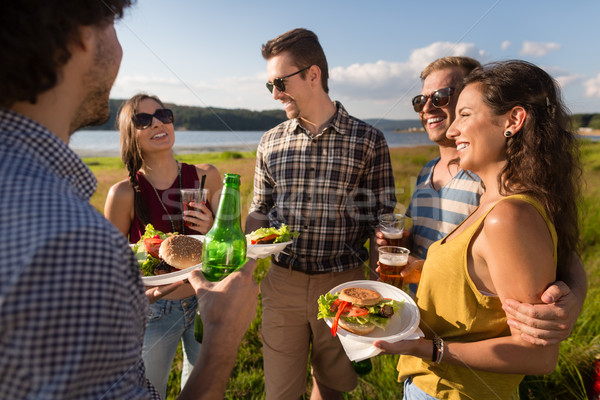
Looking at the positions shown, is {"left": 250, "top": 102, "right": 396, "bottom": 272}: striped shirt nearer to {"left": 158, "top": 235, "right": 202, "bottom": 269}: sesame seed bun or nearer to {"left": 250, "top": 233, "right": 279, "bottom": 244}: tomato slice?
{"left": 250, "top": 233, "right": 279, "bottom": 244}: tomato slice

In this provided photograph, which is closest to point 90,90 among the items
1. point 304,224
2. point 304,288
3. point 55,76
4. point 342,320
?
point 55,76

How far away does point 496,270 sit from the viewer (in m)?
1.60

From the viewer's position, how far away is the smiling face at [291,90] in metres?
3.42

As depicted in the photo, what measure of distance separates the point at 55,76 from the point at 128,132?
2.63 meters

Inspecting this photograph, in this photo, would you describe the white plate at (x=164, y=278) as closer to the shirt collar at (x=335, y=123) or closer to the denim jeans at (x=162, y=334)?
the denim jeans at (x=162, y=334)

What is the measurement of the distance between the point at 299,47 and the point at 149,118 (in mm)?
1729

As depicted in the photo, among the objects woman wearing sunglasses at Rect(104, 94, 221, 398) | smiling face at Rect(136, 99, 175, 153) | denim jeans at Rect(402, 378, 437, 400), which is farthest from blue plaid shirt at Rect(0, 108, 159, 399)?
smiling face at Rect(136, 99, 175, 153)

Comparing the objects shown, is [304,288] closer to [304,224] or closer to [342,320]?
[304,224]

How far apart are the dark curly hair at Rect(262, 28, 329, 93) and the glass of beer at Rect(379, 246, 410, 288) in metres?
2.02

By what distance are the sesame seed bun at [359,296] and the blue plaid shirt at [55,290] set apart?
1450 millimetres

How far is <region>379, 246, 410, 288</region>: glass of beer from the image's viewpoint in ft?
8.29

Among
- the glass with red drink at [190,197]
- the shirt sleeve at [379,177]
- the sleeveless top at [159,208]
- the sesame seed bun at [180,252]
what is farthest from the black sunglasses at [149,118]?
the shirt sleeve at [379,177]

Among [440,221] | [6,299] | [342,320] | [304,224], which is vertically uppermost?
[6,299]

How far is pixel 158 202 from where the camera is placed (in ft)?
10.8
